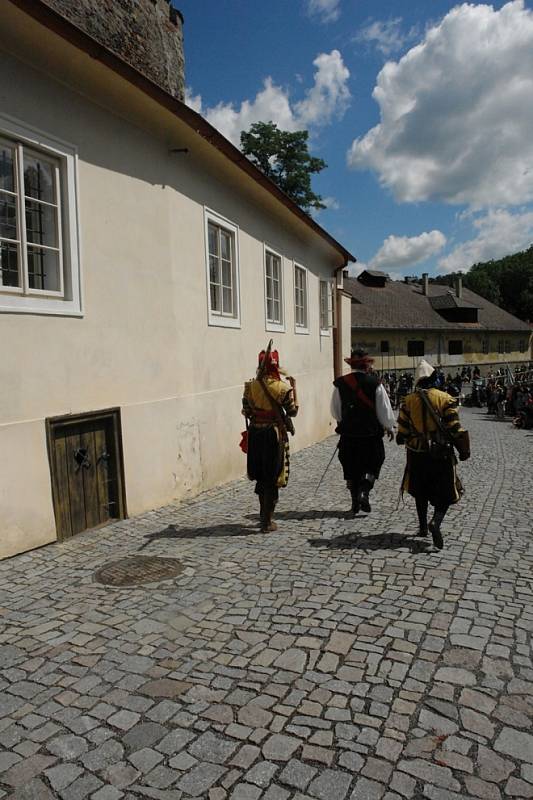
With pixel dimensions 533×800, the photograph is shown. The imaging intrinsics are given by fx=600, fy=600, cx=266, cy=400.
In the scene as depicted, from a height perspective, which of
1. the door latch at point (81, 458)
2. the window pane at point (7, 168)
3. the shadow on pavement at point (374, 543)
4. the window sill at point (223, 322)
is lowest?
the shadow on pavement at point (374, 543)

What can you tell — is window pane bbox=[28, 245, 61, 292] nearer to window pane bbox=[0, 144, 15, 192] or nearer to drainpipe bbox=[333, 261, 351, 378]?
window pane bbox=[0, 144, 15, 192]

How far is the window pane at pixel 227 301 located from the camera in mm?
10120

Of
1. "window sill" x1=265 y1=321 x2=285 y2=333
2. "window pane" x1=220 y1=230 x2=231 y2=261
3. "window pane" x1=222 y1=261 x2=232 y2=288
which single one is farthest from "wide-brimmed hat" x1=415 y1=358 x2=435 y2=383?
"window sill" x1=265 y1=321 x2=285 y2=333

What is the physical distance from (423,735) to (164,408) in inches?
222

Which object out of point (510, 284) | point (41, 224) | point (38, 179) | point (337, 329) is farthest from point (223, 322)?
point (510, 284)

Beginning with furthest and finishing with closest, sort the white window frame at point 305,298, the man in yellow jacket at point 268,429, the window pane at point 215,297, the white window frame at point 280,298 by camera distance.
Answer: the white window frame at point 305,298 < the white window frame at point 280,298 < the window pane at point 215,297 < the man in yellow jacket at point 268,429

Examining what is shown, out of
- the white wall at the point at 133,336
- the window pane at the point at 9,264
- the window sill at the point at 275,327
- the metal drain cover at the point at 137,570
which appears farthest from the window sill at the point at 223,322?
the metal drain cover at the point at 137,570

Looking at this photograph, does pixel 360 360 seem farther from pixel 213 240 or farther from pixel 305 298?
pixel 305 298

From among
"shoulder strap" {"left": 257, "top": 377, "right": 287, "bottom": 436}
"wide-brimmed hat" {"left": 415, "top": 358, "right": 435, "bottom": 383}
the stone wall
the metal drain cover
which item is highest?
the stone wall

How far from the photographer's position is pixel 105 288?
6.85 m

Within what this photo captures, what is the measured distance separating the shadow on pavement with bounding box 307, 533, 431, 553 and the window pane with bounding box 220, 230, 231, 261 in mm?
5726

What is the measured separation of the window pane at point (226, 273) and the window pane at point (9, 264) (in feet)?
15.3

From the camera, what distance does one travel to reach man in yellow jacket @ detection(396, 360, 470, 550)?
18.5 ft

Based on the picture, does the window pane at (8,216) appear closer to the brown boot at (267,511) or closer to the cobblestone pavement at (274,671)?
the cobblestone pavement at (274,671)
